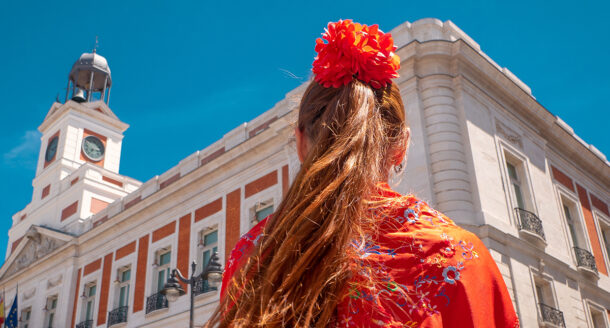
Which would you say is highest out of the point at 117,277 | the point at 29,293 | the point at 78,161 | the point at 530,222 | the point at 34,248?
the point at 78,161

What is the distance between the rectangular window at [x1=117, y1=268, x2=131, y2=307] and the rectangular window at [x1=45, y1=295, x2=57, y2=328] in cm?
424

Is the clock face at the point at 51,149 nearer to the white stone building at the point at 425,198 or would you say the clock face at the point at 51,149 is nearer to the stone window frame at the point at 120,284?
the white stone building at the point at 425,198

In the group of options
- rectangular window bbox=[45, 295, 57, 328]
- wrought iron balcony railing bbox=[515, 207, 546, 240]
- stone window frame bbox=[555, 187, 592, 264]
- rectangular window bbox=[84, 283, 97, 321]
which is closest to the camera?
wrought iron balcony railing bbox=[515, 207, 546, 240]

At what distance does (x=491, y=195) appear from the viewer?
39.7 feet

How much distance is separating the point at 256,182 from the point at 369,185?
1451 centimetres

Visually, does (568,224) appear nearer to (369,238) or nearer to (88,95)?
(369,238)

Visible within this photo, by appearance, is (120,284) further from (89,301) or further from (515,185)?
(515,185)

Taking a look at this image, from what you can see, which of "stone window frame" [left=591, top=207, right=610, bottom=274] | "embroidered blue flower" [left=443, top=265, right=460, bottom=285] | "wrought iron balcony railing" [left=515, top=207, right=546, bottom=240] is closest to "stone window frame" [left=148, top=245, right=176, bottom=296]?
"wrought iron balcony railing" [left=515, top=207, right=546, bottom=240]

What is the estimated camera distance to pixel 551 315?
39.8 ft

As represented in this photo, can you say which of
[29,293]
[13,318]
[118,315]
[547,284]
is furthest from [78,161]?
[547,284]

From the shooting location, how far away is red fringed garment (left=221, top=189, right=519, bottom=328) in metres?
1.22

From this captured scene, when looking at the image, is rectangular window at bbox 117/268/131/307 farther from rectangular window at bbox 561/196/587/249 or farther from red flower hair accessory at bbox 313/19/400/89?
red flower hair accessory at bbox 313/19/400/89

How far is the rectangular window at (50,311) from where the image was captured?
21475mm

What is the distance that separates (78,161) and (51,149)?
226 cm
